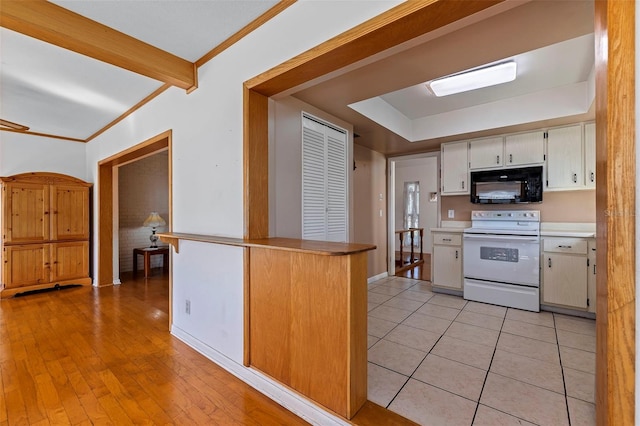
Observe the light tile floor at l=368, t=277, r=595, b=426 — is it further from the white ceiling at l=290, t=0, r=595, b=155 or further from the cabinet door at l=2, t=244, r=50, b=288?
the cabinet door at l=2, t=244, r=50, b=288

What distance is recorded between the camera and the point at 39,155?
14.9 ft

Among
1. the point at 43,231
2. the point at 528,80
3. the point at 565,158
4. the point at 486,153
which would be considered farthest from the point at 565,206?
the point at 43,231

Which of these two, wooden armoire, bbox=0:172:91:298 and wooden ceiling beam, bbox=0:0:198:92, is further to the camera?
wooden armoire, bbox=0:172:91:298

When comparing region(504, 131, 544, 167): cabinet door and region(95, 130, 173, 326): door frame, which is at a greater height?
region(504, 131, 544, 167): cabinet door

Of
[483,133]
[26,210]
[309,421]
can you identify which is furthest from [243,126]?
[26,210]

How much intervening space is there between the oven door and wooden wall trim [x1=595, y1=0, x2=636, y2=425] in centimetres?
276

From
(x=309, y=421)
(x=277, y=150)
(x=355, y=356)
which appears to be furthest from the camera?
(x=277, y=150)

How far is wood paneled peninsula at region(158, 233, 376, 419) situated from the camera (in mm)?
1460

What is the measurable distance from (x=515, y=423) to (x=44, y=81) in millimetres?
4687

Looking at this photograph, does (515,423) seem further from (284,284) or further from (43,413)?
(43,413)

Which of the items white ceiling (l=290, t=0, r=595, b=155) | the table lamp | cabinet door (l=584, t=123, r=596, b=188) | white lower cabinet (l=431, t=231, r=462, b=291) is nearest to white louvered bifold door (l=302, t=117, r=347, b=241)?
white ceiling (l=290, t=0, r=595, b=155)

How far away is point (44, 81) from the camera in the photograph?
2762 mm

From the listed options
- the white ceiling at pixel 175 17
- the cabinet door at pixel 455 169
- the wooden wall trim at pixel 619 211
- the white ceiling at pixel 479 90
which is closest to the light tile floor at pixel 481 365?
the wooden wall trim at pixel 619 211

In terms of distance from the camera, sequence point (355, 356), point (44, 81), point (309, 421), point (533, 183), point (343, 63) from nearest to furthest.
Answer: point (355, 356) → point (309, 421) → point (343, 63) → point (44, 81) → point (533, 183)
